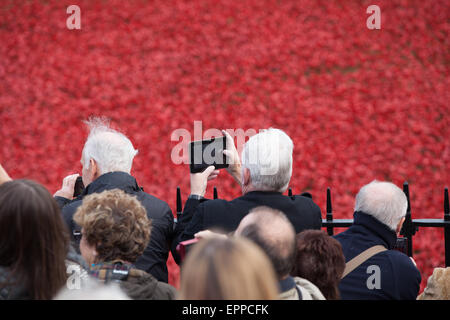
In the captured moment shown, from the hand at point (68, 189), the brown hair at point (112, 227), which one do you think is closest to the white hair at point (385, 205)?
the brown hair at point (112, 227)

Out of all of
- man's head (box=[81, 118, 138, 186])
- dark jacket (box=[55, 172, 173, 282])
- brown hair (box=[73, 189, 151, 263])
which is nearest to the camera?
brown hair (box=[73, 189, 151, 263])

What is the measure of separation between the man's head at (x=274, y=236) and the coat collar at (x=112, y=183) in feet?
3.02

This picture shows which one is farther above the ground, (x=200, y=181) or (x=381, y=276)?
(x=200, y=181)

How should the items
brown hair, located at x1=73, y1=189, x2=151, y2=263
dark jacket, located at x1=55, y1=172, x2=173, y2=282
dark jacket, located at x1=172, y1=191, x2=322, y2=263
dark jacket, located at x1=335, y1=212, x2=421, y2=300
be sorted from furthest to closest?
dark jacket, located at x1=55, y1=172, x2=173, y2=282 < dark jacket, located at x1=172, y1=191, x2=322, y2=263 < dark jacket, located at x1=335, y1=212, x2=421, y2=300 < brown hair, located at x1=73, y1=189, x2=151, y2=263

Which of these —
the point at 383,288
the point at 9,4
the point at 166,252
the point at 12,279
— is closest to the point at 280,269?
the point at 383,288

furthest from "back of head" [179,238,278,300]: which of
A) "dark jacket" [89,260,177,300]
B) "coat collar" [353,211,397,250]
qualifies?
"coat collar" [353,211,397,250]

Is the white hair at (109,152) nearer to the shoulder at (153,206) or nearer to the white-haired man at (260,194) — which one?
the shoulder at (153,206)

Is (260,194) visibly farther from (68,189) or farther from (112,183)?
(68,189)

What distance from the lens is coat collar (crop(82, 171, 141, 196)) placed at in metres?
2.30

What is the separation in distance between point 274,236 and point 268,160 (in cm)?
60

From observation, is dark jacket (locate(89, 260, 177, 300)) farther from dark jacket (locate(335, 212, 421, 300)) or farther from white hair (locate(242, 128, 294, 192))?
dark jacket (locate(335, 212, 421, 300))

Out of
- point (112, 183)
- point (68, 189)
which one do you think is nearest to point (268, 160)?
point (112, 183)

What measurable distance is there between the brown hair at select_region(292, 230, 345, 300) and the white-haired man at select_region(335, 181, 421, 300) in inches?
11.7

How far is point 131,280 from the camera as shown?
5.38 ft
